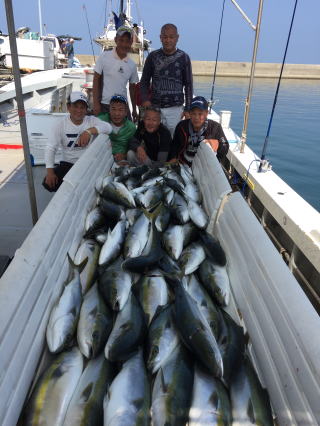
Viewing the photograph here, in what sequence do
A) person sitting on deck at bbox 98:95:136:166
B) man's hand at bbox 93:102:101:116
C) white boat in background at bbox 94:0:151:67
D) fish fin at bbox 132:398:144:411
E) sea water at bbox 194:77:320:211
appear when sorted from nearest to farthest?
fish fin at bbox 132:398:144:411, person sitting on deck at bbox 98:95:136:166, man's hand at bbox 93:102:101:116, sea water at bbox 194:77:320:211, white boat in background at bbox 94:0:151:67

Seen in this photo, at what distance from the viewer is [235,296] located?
81.4 inches

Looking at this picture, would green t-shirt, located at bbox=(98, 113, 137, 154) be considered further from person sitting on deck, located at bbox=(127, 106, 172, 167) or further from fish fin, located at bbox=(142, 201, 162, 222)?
fish fin, located at bbox=(142, 201, 162, 222)

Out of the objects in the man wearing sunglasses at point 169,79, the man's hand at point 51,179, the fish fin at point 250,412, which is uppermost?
the man wearing sunglasses at point 169,79

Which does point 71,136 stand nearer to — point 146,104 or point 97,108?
Result: point 146,104

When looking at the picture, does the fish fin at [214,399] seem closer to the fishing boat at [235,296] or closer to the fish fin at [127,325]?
the fishing boat at [235,296]

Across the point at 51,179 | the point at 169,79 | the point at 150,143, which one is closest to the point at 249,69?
the point at 169,79

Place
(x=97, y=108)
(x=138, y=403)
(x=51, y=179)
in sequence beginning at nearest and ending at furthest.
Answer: (x=138, y=403) < (x=51, y=179) < (x=97, y=108)

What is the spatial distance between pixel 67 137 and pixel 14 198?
45.0 inches

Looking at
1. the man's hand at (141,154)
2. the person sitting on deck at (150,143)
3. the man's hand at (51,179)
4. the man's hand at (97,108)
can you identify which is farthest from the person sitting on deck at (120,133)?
the man's hand at (51,179)

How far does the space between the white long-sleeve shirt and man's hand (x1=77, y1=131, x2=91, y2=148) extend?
13cm

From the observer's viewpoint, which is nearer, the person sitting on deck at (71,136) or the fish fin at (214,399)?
the fish fin at (214,399)

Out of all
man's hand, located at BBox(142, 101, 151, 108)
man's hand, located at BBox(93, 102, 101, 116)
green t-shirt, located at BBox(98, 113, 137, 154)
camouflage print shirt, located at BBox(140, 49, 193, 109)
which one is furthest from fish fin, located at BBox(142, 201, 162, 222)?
man's hand, located at BBox(93, 102, 101, 116)

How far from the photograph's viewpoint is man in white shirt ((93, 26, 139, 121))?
15.7ft

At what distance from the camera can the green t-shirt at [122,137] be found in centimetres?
454
